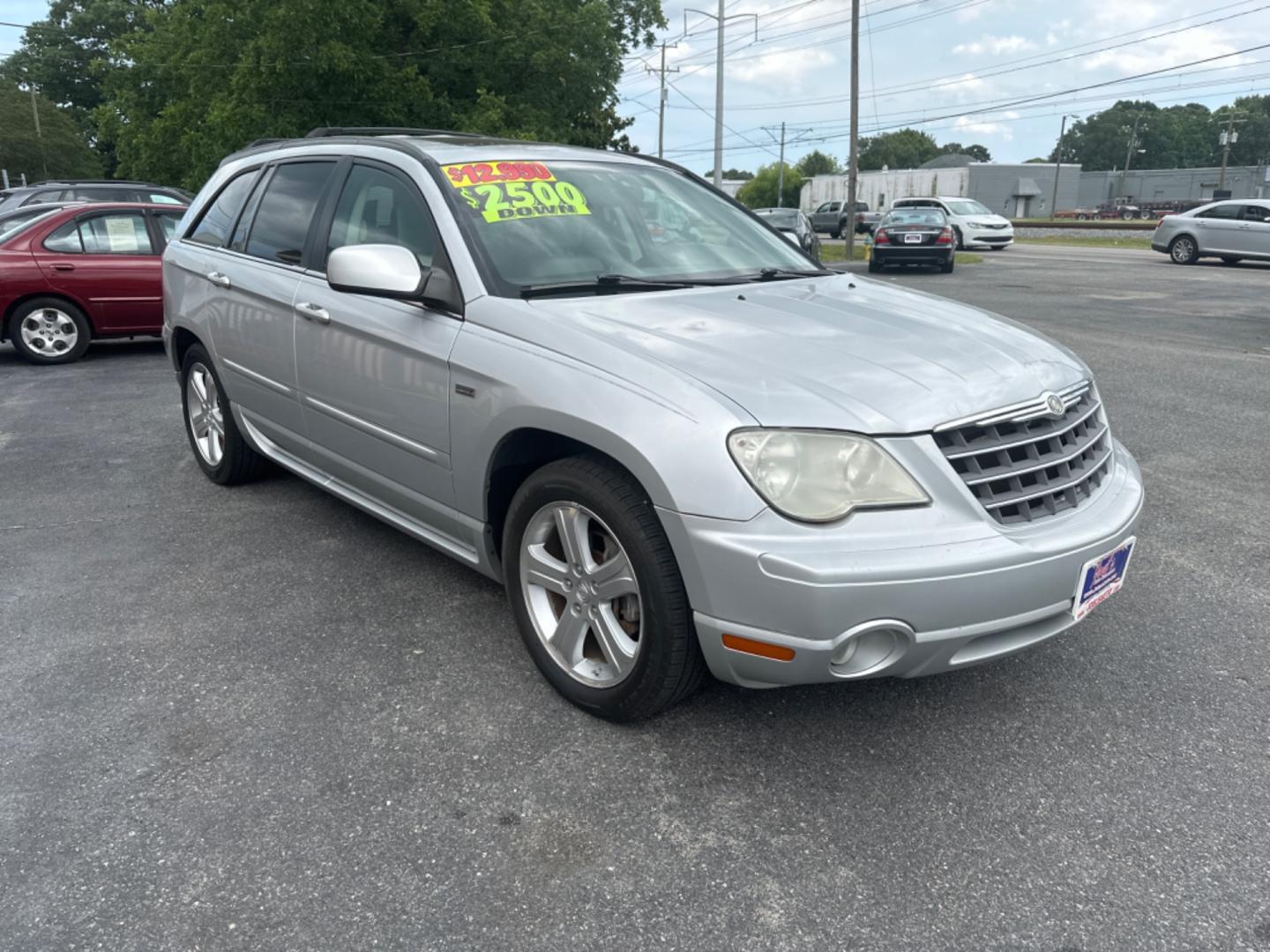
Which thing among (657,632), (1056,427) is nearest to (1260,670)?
(1056,427)

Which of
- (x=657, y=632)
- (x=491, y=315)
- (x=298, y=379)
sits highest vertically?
(x=491, y=315)

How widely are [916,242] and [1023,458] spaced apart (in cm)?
1945

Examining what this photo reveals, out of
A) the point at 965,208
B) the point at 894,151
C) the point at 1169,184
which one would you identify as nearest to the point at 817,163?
the point at 894,151

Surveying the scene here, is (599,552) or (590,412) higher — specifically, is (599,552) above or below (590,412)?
below

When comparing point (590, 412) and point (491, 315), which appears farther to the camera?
point (491, 315)

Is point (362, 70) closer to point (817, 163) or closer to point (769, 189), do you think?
point (769, 189)

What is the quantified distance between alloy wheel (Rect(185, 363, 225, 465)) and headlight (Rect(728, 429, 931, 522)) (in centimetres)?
361

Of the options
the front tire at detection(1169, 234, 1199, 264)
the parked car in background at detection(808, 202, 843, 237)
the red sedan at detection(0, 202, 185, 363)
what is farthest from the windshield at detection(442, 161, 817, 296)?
the parked car in background at detection(808, 202, 843, 237)

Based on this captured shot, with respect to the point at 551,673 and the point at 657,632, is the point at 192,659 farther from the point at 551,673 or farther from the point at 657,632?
the point at 657,632

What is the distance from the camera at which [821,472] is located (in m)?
2.47

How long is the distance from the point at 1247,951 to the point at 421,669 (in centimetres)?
240

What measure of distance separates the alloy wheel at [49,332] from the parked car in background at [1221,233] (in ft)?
75.9

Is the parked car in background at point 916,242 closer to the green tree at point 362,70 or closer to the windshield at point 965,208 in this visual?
the green tree at point 362,70

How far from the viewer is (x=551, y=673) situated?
3.11m
